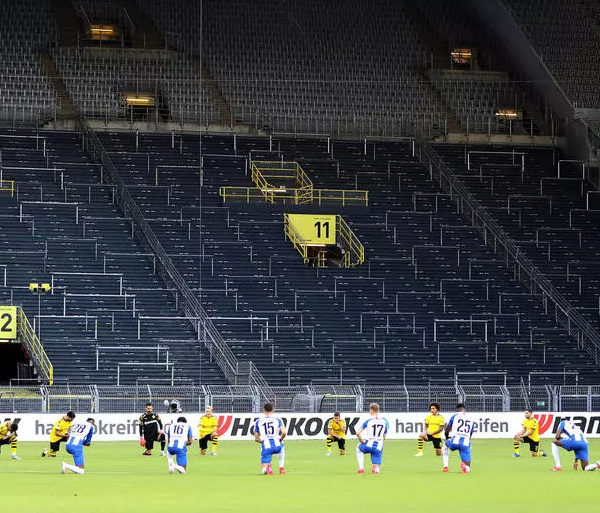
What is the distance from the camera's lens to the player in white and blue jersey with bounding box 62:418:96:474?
28.7 m

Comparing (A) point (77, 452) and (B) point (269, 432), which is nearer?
(B) point (269, 432)

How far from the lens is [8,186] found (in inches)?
2304

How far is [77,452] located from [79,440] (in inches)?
19.0

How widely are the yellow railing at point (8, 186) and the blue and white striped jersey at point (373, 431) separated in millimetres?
33310

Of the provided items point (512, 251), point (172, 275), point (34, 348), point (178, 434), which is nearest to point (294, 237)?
point (172, 275)

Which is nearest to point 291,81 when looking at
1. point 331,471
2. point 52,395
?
point 52,395

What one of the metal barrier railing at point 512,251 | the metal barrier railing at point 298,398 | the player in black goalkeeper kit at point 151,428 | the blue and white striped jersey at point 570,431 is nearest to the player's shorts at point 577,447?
the blue and white striped jersey at point 570,431

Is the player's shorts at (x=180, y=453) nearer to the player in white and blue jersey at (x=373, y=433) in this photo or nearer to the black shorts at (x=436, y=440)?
the player in white and blue jersey at (x=373, y=433)

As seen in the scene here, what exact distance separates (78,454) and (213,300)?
85.7 feet

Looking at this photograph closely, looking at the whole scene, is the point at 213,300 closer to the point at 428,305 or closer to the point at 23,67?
the point at 428,305

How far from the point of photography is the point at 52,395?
45.2 m

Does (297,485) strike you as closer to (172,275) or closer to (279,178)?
(172,275)

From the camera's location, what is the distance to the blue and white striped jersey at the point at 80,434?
2869cm

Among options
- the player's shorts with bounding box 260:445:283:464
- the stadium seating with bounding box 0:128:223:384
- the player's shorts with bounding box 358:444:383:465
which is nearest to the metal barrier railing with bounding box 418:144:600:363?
the stadium seating with bounding box 0:128:223:384
